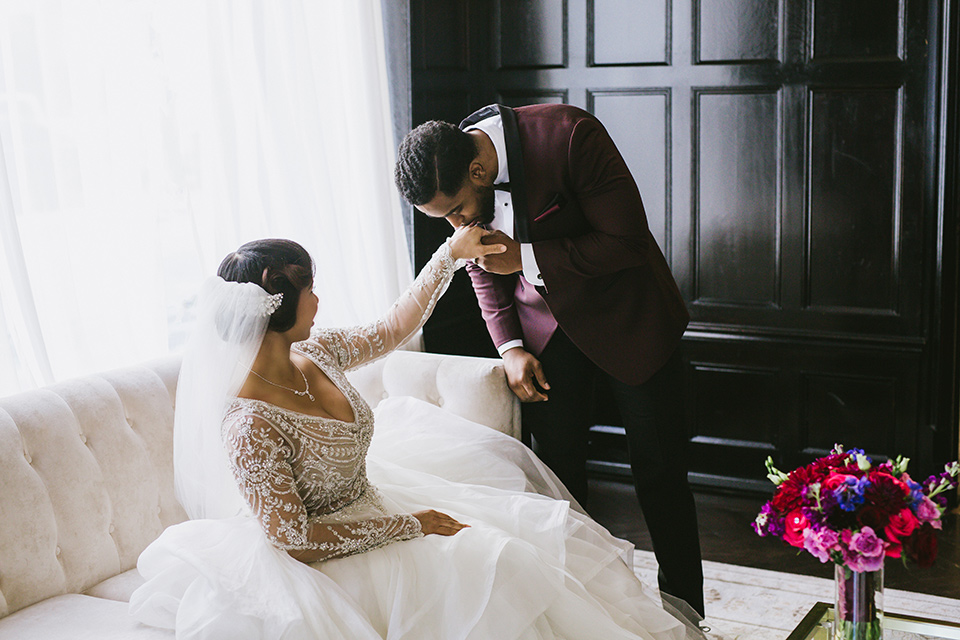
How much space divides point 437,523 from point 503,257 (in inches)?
26.8

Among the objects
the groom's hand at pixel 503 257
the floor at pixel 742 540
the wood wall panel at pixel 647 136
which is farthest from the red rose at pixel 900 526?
the wood wall panel at pixel 647 136

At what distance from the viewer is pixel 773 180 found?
137 inches

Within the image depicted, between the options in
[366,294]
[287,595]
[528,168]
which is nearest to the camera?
[287,595]

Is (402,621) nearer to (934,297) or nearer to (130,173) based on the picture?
(130,173)

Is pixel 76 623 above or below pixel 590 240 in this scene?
below

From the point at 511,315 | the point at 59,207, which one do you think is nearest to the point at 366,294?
the point at 511,315

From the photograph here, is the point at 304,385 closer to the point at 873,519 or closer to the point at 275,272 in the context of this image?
the point at 275,272

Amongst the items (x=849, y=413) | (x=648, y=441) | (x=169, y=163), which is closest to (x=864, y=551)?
(x=648, y=441)

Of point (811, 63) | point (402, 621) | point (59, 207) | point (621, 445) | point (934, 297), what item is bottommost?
point (621, 445)

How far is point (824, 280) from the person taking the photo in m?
3.46

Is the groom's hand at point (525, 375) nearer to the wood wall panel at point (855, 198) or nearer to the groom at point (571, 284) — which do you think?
Result: the groom at point (571, 284)

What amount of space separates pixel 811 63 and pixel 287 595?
2720mm

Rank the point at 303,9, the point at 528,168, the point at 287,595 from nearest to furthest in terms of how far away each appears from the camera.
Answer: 1. the point at 287,595
2. the point at 528,168
3. the point at 303,9

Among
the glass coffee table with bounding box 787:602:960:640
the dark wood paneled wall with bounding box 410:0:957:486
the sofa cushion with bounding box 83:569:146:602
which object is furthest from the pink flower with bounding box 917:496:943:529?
the dark wood paneled wall with bounding box 410:0:957:486
